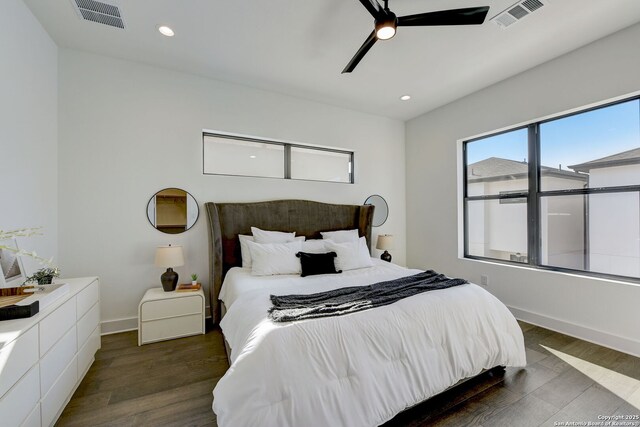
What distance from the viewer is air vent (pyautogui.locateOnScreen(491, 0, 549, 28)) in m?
2.11

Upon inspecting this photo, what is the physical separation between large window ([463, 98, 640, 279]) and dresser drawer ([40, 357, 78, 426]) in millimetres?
4524

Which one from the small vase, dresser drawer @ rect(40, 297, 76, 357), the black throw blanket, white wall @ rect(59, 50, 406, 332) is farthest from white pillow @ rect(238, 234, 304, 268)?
the small vase

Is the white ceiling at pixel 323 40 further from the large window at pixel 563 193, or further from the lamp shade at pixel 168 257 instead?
the lamp shade at pixel 168 257

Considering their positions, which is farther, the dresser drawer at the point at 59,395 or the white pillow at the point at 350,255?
A: the white pillow at the point at 350,255

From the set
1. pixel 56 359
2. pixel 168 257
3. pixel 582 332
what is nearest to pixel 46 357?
pixel 56 359

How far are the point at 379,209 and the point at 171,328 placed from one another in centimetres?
334

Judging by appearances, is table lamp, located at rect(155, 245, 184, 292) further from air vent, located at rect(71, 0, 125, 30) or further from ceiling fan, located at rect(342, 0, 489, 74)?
ceiling fan, located at rect(342, 0, 489, 74)

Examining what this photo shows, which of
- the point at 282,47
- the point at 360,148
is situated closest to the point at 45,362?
the point at 282,47

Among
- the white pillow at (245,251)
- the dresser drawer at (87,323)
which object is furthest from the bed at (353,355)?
the dresser drawer at (87,323)

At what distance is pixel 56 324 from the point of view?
1.67 meters

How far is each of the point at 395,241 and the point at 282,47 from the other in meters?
3.42

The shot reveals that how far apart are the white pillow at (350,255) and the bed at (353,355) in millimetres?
554

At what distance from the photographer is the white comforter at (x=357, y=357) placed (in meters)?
1.31

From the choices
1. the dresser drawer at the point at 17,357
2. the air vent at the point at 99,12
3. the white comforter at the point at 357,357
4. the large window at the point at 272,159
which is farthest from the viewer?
the large window at the point at 272,159
